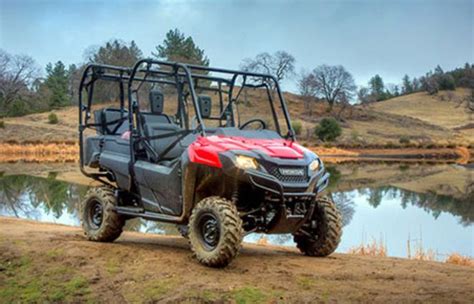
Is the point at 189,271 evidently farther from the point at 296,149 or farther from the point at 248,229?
the point at 296,149

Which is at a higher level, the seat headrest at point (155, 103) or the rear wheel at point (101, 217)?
the seat headrest at point (155, 103)

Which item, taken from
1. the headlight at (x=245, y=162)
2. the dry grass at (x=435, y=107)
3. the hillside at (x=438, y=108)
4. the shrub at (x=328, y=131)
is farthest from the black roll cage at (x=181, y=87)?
the dry grass at (x=435, y=107)

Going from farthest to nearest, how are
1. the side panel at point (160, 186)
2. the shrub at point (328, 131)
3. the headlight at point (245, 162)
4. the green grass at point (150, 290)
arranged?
the shrub at point (328, 131), the side panel at point (160, 186), the headlight at point (245, 162), the green grass at point (150, 290)

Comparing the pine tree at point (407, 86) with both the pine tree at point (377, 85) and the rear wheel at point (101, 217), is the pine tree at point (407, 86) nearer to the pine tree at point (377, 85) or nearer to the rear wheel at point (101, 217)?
the pine tree at point (377, 85)

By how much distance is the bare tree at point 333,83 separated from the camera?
8875 cm

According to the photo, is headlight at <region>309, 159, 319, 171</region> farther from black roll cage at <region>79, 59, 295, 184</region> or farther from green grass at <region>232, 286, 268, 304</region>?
green grass at <region>232, 286, 268, 304</region>

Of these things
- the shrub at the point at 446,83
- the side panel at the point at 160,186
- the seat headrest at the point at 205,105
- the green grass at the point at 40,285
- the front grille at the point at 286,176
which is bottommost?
the green grass at the point at 40,285

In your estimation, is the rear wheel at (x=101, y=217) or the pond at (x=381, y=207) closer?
the rear wheel at (x=101, y=217)

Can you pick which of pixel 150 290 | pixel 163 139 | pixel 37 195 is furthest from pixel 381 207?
pixel 150 290

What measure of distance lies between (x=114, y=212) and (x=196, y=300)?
3831 mm

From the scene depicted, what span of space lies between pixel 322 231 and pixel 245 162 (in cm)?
Answer: 194

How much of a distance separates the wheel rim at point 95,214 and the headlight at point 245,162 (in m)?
3.53

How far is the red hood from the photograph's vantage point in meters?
7.85

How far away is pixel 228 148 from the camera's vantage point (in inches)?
307
